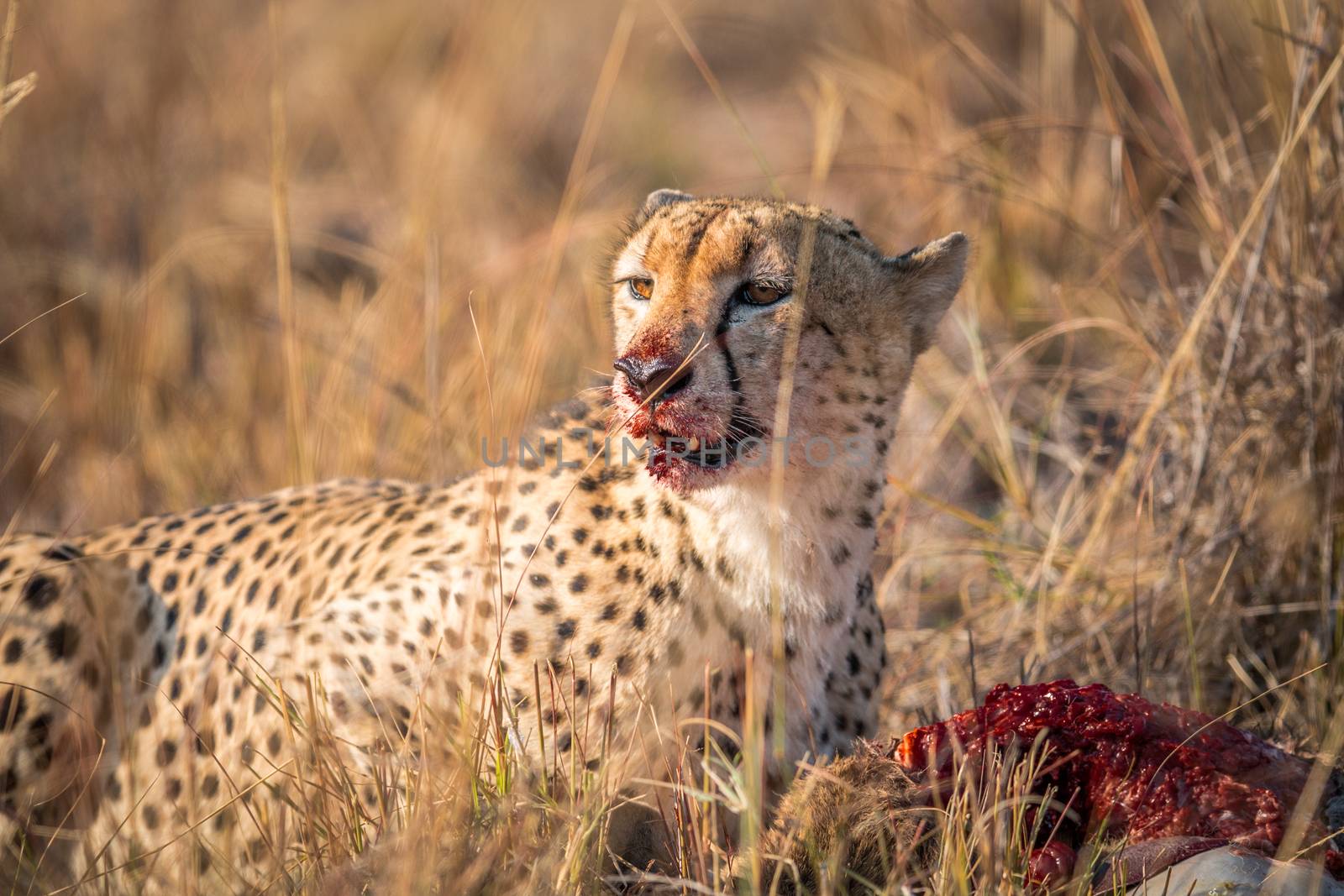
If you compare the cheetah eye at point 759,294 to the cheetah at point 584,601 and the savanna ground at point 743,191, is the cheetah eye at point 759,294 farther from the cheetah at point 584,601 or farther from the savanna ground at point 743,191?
the savanna ground at point 743,191

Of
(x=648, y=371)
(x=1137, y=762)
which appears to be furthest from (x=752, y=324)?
(x=1137, y=762)

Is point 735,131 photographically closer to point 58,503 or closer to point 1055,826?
point 58,503

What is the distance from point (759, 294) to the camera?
7.11ft

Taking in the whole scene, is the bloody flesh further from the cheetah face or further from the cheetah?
the cheetah face

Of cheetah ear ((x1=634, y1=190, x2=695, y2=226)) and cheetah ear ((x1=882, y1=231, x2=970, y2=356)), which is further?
cheetah ear ((x1=634, y1=190, x2=695, y2=226))

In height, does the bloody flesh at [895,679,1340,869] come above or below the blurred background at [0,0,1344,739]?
below

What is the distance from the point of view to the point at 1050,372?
362 cm

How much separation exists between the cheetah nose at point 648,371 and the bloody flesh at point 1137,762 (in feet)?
2.18

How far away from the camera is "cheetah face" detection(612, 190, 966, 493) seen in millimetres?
2014

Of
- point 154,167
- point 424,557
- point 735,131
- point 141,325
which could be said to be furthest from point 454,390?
point 735,131

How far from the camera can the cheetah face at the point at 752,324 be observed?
2014 millimetres

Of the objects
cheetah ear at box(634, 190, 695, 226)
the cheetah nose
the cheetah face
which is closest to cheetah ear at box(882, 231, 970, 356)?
the cheetah face

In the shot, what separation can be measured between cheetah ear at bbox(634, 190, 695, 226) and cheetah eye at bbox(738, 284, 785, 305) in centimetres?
43

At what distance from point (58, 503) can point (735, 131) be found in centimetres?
398
